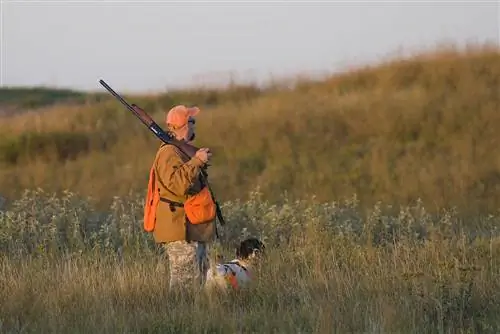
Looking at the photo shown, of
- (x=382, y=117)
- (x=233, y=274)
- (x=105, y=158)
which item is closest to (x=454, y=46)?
(x=382, y=117)

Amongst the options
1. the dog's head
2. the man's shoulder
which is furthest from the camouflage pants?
the man's shoulder

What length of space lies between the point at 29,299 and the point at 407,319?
10.1 ft

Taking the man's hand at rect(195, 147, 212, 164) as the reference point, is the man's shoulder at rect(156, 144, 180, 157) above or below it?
above

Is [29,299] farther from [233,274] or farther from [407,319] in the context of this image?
[407,319]

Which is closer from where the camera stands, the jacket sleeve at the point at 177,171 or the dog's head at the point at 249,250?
the jacket sleeve at the point at 177,171

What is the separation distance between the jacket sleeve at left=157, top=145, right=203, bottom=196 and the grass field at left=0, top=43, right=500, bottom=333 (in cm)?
92

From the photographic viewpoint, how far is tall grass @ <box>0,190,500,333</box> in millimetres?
6805

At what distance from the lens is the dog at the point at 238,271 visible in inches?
294

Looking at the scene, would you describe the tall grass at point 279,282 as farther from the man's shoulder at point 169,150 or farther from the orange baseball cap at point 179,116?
the orange baseball cap at point 179,116

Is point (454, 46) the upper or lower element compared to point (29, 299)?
Answer: upper

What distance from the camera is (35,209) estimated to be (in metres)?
12.0

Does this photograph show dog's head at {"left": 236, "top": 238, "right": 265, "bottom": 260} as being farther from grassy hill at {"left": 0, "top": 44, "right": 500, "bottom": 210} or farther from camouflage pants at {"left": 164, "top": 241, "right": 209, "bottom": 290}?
grassy hill at {"left": 0, "top": 44, "right": 500, "bottom": 210}

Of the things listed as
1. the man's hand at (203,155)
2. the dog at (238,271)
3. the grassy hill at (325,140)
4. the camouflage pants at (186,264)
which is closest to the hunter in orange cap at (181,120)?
the man's hand at (203,155)

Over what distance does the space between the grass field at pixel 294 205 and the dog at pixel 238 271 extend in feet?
Result: 0.44
